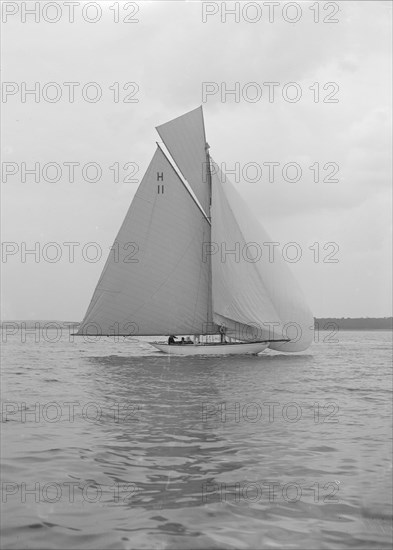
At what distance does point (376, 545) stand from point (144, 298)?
108 feet

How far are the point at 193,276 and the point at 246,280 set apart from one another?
12.0 feet

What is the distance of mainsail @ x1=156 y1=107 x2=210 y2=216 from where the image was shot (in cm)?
4072

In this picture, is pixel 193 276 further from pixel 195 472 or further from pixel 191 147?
pixel 195 472

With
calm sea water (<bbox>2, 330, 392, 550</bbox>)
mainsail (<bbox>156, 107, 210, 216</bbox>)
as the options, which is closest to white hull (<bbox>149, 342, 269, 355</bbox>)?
mainsail (<bbox>156, 107, 210, 216</bbox>)

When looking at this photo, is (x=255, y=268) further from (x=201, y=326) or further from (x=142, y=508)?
(x=142, y=508)

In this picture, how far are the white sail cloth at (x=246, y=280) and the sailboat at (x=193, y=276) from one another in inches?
2.4

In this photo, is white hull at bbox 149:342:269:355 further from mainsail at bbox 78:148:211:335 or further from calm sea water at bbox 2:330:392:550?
calm sea water at bbox 2:330:392:550

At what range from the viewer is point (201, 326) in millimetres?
39656

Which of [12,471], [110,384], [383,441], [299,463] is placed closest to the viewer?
[12,471]

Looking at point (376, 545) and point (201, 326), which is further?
point (201, 326)

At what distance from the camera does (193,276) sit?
39.0 metres

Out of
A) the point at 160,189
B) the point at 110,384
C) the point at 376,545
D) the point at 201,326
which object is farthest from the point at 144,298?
the point at 376,545

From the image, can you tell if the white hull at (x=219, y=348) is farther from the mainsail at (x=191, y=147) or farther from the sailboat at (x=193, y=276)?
the mainsail at (x=191, y=147)

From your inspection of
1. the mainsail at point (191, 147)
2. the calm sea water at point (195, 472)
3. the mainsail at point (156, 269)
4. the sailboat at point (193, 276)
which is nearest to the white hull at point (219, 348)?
the sailboat at point (193, 276)
